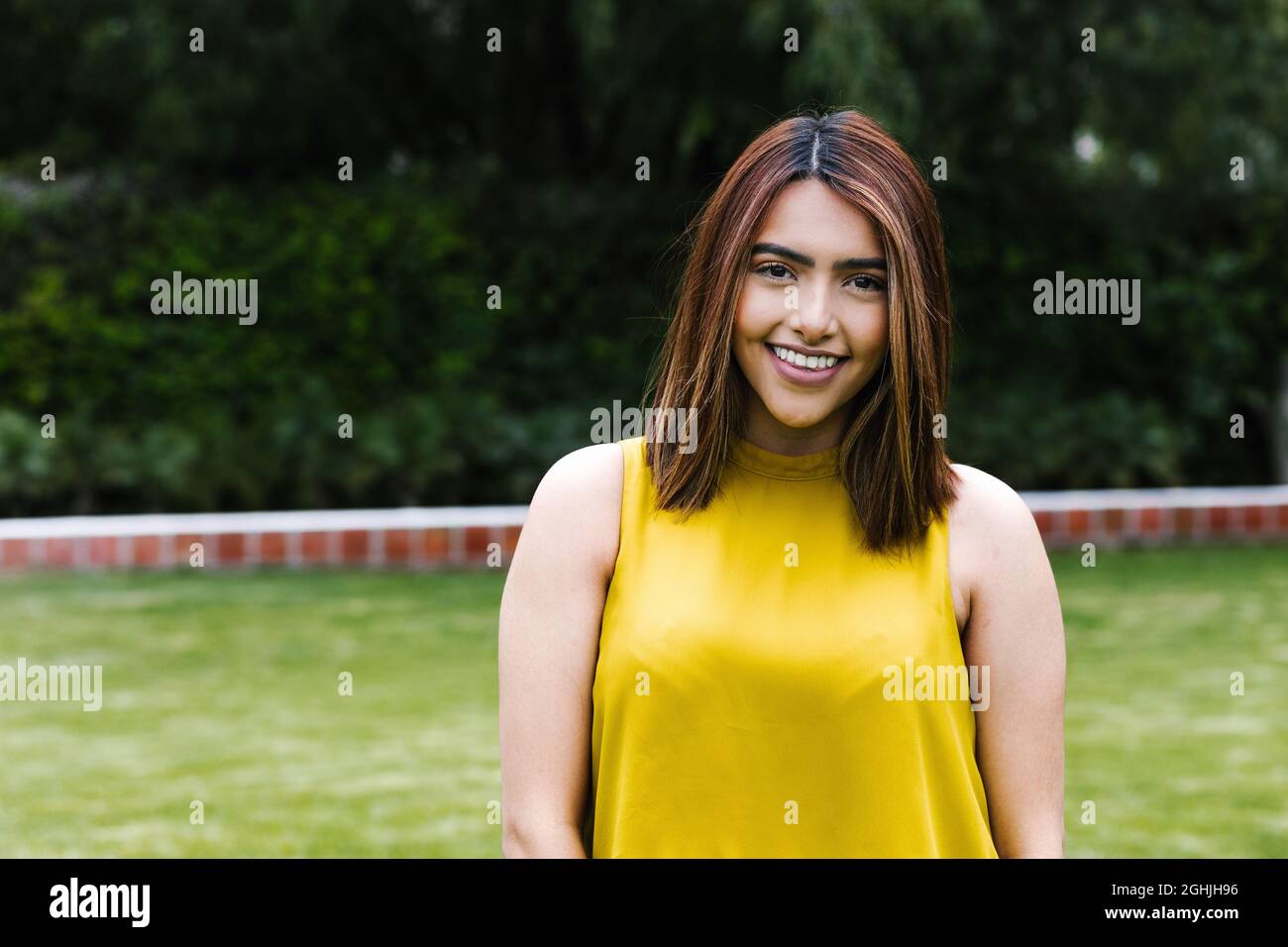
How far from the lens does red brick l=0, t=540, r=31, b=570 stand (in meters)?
8.16

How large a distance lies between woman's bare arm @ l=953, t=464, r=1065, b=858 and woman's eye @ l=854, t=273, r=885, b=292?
25cm

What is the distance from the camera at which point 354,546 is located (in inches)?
340

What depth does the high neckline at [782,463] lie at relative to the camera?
2.08 meters

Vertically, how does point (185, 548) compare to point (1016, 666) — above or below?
above

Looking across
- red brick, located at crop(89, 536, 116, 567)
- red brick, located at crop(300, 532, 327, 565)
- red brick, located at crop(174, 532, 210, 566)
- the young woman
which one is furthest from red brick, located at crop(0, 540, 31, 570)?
the young woman

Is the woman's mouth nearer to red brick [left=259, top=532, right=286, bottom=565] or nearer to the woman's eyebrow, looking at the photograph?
the woman's eyebrow

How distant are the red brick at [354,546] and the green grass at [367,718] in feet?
0.68

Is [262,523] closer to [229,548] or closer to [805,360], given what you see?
[229,548]

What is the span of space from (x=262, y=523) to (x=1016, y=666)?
23.1 ft

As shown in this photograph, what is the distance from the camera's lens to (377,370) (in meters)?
10.4

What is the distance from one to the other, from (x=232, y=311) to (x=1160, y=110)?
20.0ft

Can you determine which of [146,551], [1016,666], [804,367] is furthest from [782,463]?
[146,551]
